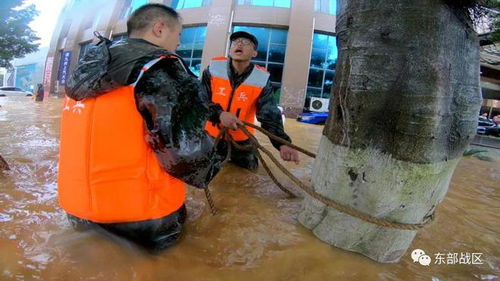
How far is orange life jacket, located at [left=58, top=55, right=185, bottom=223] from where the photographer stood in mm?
1528

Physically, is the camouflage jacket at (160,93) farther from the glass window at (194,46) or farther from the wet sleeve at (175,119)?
the glass window at (194,46)

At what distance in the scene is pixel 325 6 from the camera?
17.1 meters

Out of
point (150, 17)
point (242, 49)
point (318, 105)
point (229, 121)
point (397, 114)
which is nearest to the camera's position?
point (397, 114)

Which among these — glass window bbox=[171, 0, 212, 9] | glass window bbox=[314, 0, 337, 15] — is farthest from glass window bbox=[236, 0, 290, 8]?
glass window bbox=[171, 0, 212, 9]

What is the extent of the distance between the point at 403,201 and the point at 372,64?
0.74 metres

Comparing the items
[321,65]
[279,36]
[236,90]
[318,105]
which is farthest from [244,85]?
[279,36]

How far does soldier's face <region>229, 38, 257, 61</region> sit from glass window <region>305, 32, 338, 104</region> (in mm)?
13731

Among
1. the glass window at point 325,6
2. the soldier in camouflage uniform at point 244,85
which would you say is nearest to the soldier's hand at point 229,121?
the soldier in camouflage uniform at point 244,85

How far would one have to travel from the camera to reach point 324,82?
16781 millimetres

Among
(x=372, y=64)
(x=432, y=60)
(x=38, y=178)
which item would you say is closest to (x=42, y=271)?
(x=38, y=178)

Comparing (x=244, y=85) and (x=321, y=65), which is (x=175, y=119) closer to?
(x=244, y=85)

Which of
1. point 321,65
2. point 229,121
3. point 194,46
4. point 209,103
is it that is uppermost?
A: point 194,46

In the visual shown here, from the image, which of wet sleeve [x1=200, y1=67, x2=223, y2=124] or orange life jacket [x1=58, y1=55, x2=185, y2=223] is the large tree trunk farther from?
orange life jacket [x1=58, y1=55, x2=185, y2=223]

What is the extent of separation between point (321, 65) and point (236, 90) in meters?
14.3
